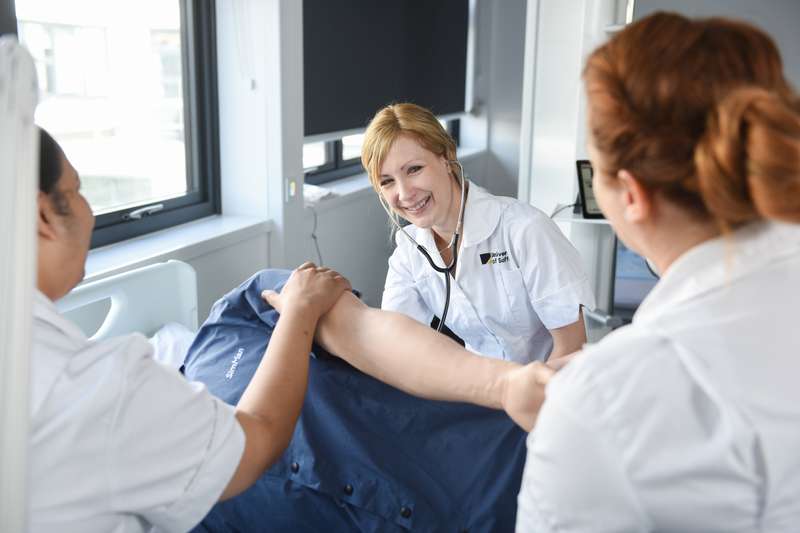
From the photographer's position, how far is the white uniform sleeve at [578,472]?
744mm

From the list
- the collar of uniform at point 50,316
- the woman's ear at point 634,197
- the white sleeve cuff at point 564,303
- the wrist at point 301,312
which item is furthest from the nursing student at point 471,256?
the collar of uniform at point 50,316

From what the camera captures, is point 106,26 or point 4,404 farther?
point 106,26

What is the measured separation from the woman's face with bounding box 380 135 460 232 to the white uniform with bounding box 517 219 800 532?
3.94 feet

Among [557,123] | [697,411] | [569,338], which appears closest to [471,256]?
[569,338]

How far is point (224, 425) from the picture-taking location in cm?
96

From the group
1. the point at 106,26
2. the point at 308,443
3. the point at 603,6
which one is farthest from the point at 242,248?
the point at 603,6

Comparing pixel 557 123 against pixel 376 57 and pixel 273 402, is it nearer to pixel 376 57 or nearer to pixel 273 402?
pixel 376 57

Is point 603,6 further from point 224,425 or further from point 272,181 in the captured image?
point 224,425

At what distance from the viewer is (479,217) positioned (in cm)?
191

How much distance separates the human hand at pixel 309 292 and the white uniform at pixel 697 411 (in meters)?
0.68

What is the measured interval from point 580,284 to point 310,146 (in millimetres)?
2153

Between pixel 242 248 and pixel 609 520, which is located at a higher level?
pixel 609 520

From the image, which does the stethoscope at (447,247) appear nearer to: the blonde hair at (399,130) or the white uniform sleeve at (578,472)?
the blonde hair at (399,130)

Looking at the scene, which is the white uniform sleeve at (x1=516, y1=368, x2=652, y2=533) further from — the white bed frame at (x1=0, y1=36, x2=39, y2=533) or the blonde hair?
the blonde hair
